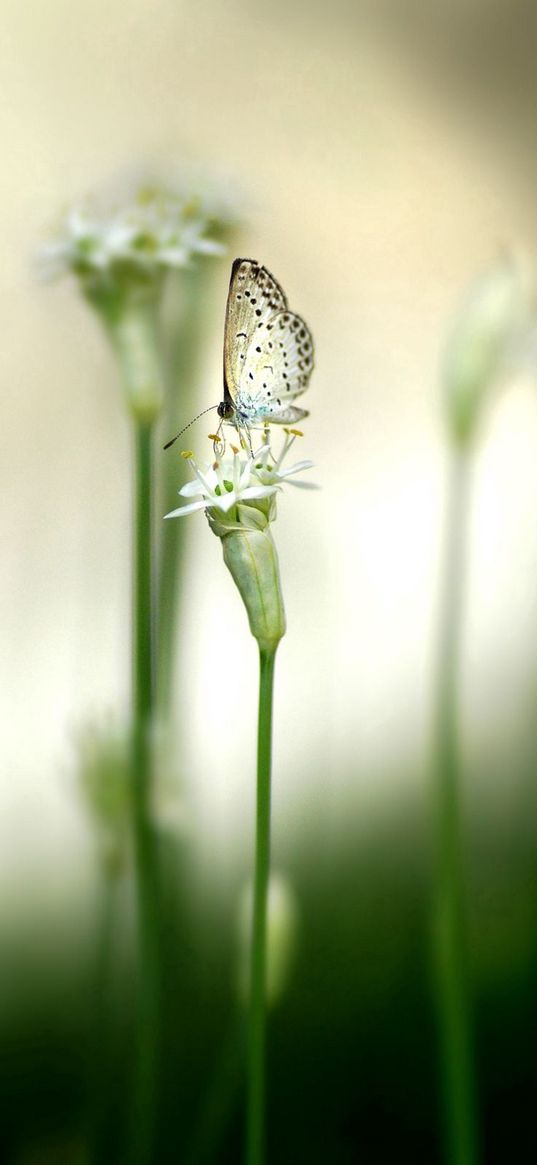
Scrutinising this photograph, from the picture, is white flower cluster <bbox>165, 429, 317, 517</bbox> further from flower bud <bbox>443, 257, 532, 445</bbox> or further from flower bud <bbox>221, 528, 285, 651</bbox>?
flower bud <bbox>443, 257, 532, 445</bbox>

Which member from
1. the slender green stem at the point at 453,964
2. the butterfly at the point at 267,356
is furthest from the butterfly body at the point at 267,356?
the slender green stem at the point at 453,964

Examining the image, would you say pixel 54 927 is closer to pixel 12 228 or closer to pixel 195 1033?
pixel 195 1033

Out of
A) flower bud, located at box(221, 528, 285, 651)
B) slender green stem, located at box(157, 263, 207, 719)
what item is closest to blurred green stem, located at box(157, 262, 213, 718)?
slender green stem, located at box(157, 263, 207, 719)

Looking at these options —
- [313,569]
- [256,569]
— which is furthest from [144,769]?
[313,569]

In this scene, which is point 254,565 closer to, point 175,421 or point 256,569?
point 256,569

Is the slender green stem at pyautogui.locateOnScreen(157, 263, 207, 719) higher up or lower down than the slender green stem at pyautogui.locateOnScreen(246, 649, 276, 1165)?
higher up

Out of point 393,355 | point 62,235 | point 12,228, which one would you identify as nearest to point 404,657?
point 393,355

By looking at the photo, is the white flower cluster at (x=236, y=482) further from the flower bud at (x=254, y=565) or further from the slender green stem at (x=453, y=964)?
the slender green stem at (x=453, y=964)
